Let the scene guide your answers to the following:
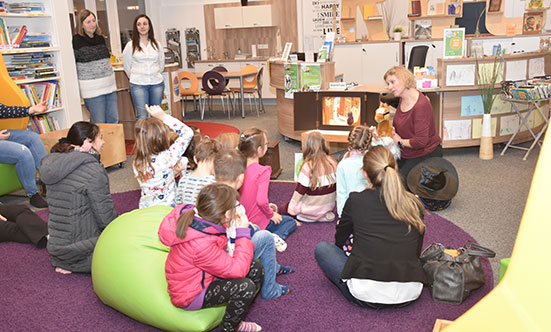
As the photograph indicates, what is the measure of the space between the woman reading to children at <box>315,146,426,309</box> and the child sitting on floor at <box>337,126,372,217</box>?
3.11 ft

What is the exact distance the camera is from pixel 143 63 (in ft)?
21.6

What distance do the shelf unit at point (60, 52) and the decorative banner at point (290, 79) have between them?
2.63m

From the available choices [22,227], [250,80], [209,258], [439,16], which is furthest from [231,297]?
[439,16]

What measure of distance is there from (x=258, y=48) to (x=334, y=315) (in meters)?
9.40

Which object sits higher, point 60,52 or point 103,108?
point 60,52

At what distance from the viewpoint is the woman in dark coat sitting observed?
3.33 metres

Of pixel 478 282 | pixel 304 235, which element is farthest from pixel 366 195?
pixel 304 235

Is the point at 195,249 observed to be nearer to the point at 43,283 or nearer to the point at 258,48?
the point at 43,283

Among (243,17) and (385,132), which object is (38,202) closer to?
(385,132)

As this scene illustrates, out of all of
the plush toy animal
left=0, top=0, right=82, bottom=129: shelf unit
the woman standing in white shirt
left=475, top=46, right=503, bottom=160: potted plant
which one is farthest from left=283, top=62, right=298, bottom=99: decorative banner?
left=0, top=0, right=82, bottom=129: shelf unit

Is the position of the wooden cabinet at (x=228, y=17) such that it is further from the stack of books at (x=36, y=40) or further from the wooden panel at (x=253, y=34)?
the stack of books at (x=36, y=40)

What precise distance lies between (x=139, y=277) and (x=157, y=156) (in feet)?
3.64

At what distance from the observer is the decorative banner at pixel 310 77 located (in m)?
6.41

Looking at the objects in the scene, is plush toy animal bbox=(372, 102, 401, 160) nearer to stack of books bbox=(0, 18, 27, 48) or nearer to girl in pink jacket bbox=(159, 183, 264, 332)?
girl in pink jacket bbox=(159, 183, 264, 332)
